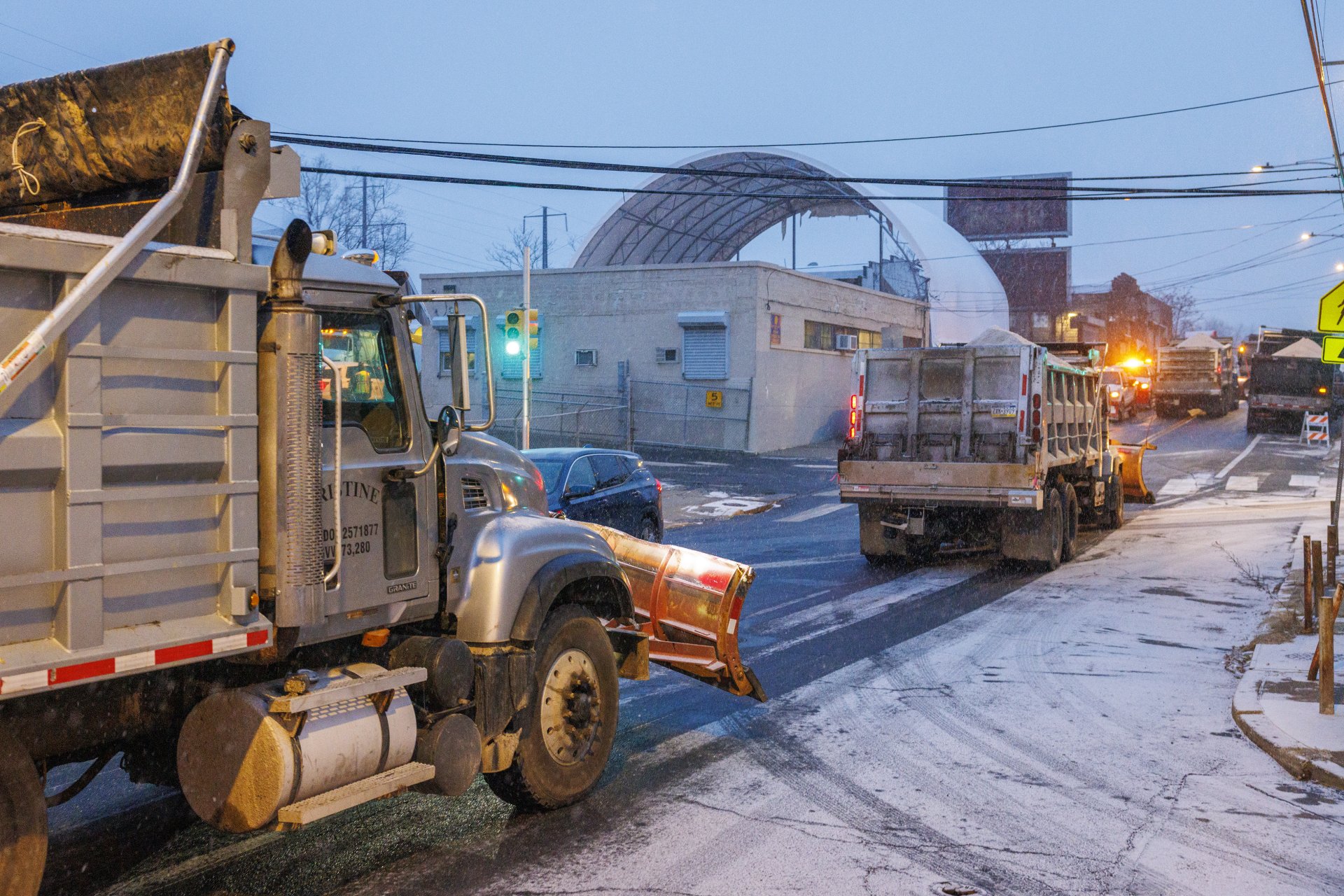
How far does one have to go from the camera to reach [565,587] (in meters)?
6.05

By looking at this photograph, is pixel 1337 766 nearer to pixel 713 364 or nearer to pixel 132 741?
pixel 132 741

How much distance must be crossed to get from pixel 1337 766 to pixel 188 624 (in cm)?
620

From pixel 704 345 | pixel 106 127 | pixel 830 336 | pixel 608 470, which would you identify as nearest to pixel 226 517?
pixel 106 127

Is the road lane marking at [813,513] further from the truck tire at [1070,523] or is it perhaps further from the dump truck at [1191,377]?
the dump truck at [1191,377]

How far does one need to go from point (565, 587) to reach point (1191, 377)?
160 feet

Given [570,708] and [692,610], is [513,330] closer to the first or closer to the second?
[692,610]

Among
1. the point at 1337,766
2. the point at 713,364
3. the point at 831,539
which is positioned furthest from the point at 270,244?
the point at 713,364

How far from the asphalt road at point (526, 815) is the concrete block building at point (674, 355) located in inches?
748

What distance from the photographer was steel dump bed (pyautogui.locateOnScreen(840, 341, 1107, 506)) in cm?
1439

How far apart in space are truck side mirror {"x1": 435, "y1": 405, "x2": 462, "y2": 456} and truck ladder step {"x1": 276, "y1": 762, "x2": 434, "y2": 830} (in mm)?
1373

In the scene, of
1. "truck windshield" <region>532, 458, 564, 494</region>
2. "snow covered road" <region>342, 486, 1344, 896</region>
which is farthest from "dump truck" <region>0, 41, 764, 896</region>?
"truck windshield" <region>532, 458, 564, 494</region>

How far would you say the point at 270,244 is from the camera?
15.6 feet

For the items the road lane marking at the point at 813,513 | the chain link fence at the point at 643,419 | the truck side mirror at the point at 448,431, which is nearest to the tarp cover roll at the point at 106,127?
the truck side mirror at the point at 448,431

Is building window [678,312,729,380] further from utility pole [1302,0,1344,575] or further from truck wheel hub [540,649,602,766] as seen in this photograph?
truck wheel hub [540,649,602,766]
